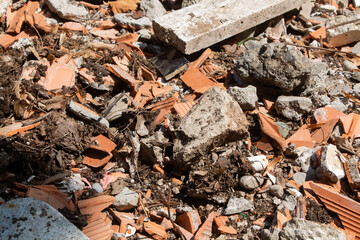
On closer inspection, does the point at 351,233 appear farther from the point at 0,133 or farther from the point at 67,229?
the point at 0,133

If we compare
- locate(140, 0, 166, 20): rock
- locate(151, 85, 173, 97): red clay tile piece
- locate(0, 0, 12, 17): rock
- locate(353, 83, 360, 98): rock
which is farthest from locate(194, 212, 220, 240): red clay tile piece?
locate(0, 0, 12, 17): rock

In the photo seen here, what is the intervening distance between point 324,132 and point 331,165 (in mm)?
558

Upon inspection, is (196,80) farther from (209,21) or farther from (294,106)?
(294,106)

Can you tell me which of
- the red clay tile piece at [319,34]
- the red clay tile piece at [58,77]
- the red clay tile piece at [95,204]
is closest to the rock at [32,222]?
the red clay tile piece at [95,204]

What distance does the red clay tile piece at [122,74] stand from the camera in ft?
10.9

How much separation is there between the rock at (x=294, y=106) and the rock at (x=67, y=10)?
2.88 metres

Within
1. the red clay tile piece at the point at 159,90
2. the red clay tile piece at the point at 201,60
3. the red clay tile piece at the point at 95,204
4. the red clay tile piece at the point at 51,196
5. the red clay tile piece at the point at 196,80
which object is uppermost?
the red clay tile piece at the point at 201,60

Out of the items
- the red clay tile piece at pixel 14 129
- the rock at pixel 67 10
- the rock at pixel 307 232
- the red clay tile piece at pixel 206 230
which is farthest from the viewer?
the rock at pixel 67 10

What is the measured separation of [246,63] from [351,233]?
192 centimetres

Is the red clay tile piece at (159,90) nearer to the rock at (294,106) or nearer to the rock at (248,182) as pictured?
the rock at (294,106)

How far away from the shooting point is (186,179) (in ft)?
8.98

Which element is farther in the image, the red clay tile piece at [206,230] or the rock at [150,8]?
the rock at [150,8]

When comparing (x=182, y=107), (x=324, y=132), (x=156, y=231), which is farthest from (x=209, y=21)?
(x=156, y=231)

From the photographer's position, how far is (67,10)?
13.4 ft
